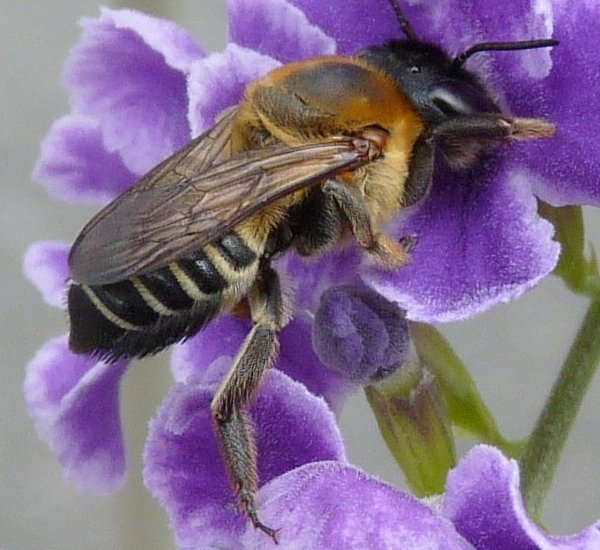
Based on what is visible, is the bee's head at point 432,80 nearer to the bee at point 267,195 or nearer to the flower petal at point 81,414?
the bee at point 267,195

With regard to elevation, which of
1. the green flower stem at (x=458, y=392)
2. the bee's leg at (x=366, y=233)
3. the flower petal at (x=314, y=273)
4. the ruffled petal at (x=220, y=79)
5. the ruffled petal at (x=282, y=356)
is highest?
the ruffled petal at (x=220, y=79)

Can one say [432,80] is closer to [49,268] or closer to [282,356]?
[282,356]

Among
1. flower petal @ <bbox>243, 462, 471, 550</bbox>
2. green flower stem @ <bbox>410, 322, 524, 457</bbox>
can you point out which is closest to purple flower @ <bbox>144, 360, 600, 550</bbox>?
flower petal @ <bbox>243, 462, 471, 550</bbox>

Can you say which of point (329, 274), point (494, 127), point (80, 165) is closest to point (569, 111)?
point (494, 127)

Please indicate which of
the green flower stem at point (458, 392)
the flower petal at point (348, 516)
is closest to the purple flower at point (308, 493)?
the flower petal at point (348, 516)

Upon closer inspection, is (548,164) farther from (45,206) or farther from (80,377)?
(45,206)

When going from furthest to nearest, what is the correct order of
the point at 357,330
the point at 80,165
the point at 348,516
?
1. the point at 80,165
2. the point at 357,330
3. the point at 348,516
